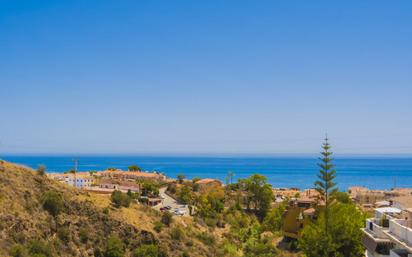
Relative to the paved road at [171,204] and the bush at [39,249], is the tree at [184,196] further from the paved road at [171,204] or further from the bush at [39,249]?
the bush at [39,249]

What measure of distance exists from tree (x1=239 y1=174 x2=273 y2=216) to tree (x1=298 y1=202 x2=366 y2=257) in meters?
23.8

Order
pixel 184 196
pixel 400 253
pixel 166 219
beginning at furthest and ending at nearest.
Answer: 1. pixel 184 196
2. pixel 166 219
3. pixel 400 253

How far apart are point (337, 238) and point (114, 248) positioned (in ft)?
43.6

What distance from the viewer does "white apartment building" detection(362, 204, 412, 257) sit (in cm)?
1227

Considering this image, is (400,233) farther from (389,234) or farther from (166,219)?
(166,219)

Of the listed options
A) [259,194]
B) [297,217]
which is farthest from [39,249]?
[259,194]

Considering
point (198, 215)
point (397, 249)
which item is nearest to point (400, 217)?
point (397, 249)

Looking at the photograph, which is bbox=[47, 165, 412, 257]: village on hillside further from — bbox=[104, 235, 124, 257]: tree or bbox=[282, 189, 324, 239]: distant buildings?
bbox=[104, 235, 124, 257]: tree

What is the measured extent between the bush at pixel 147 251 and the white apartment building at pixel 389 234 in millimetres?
15520

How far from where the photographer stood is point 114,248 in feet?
87.1

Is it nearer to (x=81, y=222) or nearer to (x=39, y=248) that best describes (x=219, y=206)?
(x=81, y=222)

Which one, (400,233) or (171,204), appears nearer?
(400,233)

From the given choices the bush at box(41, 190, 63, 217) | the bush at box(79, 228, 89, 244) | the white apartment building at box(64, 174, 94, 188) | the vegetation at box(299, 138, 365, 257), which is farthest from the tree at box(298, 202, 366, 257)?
the white apartment building at box(64, 174, 94, 188)

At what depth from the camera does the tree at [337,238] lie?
22.3 m
